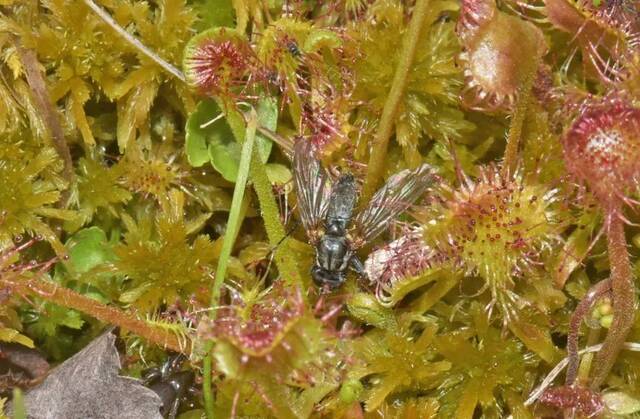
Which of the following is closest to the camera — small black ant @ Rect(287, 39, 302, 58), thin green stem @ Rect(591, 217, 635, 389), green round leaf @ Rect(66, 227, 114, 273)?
thin green stem @ Rect(591, 217, 635, 389)

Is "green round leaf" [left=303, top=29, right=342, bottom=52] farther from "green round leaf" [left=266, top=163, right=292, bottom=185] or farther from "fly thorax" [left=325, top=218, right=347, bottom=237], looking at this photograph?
"fly thorax" [left=325, top=218, right=347, bottom=237]

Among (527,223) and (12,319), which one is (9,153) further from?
(527,223)

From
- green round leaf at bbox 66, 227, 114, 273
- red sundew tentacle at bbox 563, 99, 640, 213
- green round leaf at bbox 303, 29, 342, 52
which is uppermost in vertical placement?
red sundew tentacle at bbox 563, 99, 640, 213

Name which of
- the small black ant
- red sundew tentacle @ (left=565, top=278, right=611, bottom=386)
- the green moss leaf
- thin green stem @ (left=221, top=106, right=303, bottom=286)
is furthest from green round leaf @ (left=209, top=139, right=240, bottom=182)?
red sundew tentacle @ (left=565, top=278, right=611, bottom=386)

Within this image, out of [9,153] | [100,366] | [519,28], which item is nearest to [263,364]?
[100,366]

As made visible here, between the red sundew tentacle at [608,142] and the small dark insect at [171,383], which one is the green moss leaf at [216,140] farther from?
the red sundew tentacle at [608,142]

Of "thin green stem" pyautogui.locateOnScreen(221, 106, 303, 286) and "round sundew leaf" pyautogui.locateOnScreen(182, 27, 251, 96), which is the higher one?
"round sundew leaf" pyautogui.locateOnScreen(182, 27, 251, 96)

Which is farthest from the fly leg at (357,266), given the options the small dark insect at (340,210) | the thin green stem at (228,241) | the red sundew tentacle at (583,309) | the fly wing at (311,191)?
the red sundew tentacle at (583,309)
